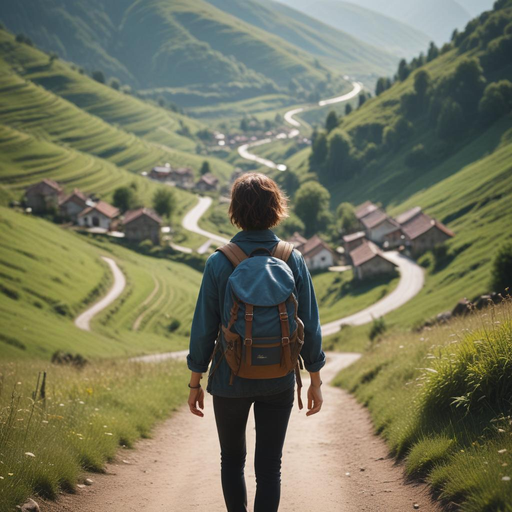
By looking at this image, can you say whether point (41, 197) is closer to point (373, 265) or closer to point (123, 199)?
point (123, 199)

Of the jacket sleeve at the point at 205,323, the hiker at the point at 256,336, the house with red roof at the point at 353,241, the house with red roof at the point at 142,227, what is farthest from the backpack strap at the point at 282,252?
the house with red roof at the point at 142,227

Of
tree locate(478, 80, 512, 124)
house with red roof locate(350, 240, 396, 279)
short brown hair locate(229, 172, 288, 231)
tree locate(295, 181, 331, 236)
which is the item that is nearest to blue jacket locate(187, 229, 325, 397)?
short brown hair locate(229, 172, 288, 231)

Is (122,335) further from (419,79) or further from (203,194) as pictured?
(419,79)

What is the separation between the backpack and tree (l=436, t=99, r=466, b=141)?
161 metres

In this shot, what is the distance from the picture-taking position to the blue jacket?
18.8 feet

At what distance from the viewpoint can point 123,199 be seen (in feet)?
478

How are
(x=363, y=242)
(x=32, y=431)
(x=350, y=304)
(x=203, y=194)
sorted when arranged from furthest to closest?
(x=203, y=194), (x=363, y=242), (x=350, y=304), (x=32, y=431)

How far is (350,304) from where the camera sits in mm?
87938

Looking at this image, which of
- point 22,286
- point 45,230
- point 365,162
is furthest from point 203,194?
point 22,286

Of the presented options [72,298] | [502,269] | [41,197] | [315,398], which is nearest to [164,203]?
[41,197]

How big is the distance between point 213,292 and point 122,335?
2579 inches

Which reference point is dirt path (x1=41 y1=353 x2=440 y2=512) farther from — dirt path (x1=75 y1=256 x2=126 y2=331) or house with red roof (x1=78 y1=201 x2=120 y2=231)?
house with red roof (x1=78 y1=201 x2=120 y2=231)

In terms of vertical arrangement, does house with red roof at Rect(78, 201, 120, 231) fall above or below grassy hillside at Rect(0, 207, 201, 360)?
below

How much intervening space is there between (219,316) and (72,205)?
449ft
